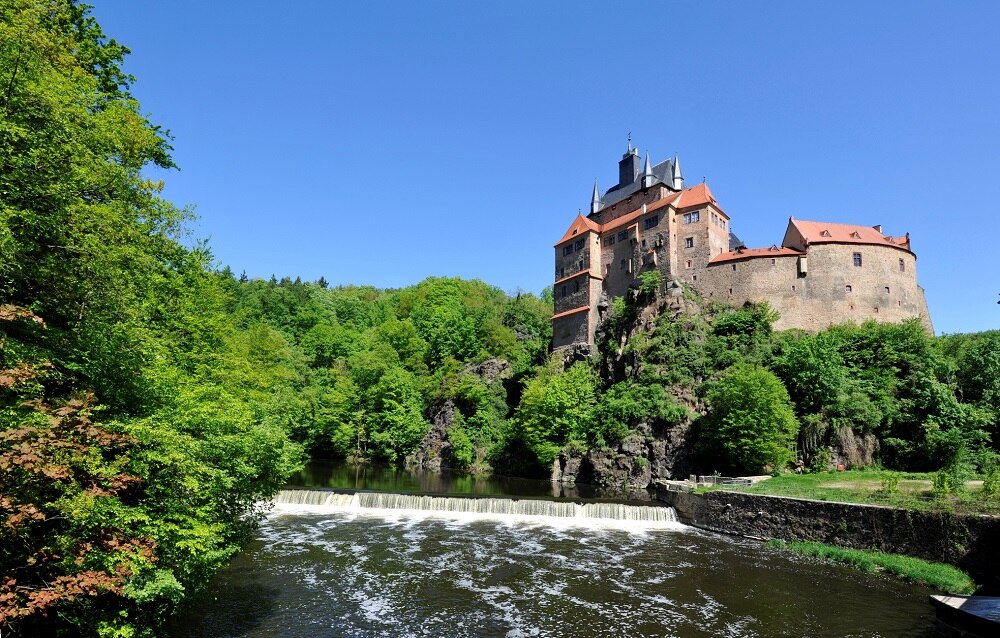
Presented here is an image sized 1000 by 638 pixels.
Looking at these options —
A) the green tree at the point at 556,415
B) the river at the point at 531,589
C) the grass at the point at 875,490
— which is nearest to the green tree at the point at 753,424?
the grass at the point at 875,490

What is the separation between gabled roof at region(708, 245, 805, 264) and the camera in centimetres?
4816

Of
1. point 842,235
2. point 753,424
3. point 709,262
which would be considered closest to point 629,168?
point 709,262

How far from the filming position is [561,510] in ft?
87.1

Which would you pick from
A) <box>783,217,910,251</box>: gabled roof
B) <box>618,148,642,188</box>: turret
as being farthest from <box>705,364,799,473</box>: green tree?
<box>618,148,642,188</box>: turret

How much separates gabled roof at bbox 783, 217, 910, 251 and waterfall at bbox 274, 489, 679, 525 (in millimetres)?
33287

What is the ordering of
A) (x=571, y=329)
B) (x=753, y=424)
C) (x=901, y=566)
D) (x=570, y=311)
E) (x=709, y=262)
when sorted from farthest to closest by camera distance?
(x=570, y=311), (x=571, y=329), (x=709, y=262), (x=753, y=424), (x=901, y=566)

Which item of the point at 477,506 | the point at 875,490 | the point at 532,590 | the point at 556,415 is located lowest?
the point at 532,590

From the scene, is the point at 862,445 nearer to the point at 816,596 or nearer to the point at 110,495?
the point at 816,596

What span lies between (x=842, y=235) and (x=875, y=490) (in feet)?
106

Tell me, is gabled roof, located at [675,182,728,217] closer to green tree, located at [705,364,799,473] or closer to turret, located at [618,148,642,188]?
turret, located at [618,148,642,188]

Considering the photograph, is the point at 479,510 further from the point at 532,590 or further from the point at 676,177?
the point at 676,177

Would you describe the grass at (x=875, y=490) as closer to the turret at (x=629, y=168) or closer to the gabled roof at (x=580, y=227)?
the gabled roof at (x=580, y=227)

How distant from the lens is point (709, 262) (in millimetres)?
50938

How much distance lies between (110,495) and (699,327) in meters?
43.7
